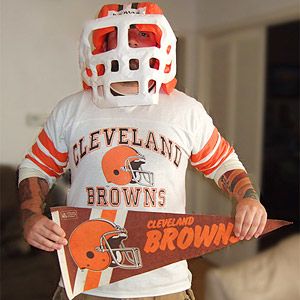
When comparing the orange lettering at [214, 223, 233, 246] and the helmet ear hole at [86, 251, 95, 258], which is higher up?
the orange lettering at [214, 223, 233, 246]

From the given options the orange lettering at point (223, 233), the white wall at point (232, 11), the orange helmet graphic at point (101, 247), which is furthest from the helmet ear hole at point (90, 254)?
the white wall at point (232, 11)

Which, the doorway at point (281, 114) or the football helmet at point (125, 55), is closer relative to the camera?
the football helmet at point (125, 55)

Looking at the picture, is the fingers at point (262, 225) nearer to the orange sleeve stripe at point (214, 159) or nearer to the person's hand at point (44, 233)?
the orange sleeve stripe at point (214, 159)

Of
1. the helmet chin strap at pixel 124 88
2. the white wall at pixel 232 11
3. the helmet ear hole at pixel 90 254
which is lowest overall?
the helmet ear hole at pixel 90 254

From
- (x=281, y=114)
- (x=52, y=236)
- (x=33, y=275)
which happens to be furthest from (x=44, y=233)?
(x=281, y=114)

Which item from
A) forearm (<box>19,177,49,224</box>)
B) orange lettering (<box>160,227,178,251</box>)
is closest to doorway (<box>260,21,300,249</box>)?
orange lettering (<box>160,227,178,251</box>)

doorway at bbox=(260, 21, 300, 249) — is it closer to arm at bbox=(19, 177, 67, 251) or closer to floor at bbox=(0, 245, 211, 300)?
floor at bbox=(0, 245, 211, 300)

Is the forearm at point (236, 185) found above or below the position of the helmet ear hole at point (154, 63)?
below

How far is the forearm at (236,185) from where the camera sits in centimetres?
38

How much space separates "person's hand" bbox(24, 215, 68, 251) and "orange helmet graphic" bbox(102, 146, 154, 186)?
0.21ft

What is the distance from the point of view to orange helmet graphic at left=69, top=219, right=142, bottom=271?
363 millimetres

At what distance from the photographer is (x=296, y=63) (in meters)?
0.56

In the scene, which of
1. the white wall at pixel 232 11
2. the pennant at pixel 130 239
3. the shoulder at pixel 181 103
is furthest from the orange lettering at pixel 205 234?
the white wall at pixel 232 11

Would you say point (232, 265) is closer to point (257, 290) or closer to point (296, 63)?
point (257, 290)
